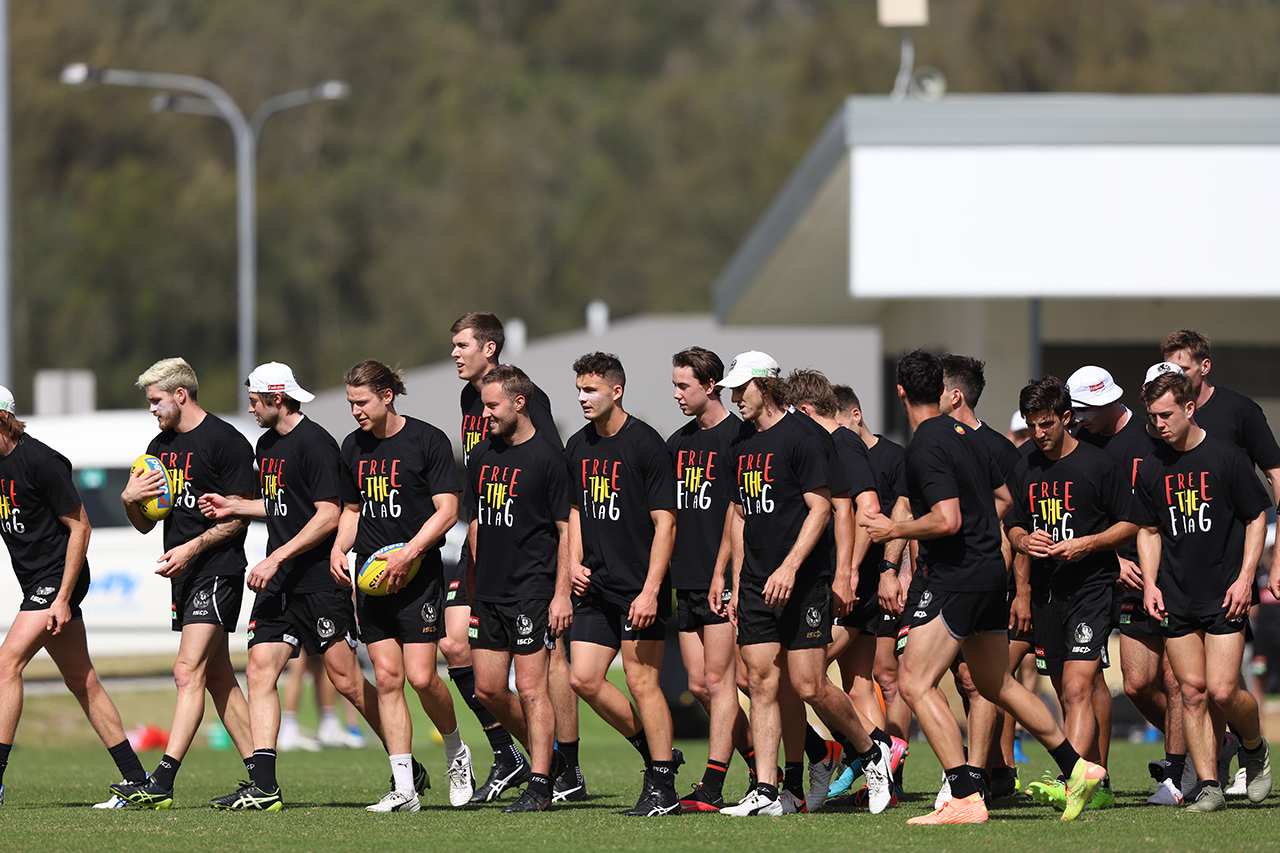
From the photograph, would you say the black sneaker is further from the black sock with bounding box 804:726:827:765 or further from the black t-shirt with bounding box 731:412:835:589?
the black t-shirt with bounding box 731:412:835:589

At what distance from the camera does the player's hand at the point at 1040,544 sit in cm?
892

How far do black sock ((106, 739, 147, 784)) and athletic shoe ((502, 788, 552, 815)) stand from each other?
6.40 feet

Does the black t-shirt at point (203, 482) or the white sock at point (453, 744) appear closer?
the black t-shirt at point (203, 482)

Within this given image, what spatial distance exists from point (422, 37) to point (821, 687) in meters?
58.7

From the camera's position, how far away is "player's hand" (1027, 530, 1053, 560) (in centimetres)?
892

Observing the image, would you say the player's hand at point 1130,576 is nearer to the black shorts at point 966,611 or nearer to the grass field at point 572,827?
the black shorts at point 966,611

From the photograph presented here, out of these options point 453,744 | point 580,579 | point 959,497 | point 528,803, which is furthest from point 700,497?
point 453,744

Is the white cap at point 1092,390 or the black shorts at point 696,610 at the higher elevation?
the white cap at point 1092,390

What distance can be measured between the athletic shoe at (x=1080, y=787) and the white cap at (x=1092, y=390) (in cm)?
180

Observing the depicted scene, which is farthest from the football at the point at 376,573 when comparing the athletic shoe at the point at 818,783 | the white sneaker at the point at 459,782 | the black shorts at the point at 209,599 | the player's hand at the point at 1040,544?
the player's hand at the point at 1040,544

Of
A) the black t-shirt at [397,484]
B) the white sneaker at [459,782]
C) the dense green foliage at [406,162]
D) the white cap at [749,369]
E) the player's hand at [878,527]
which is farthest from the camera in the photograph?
the dense green foliage at [406,162]

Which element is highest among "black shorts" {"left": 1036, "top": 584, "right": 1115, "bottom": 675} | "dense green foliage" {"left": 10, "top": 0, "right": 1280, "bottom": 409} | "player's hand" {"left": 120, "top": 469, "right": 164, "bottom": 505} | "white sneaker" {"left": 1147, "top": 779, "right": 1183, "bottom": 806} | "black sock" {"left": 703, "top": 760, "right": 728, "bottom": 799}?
"dense green foliage" {"left": 10, "top": 0, "right": 1280, "bottom": 409}

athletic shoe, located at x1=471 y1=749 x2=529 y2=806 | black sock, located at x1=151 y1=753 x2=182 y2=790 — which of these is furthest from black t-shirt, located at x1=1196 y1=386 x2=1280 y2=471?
black sock, located at x1=151 y1=753 x2=182 y2=790

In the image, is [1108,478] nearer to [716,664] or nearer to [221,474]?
[716,664]
